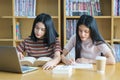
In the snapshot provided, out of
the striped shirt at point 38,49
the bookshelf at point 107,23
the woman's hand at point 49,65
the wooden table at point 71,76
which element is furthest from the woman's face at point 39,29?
the bookshelf at point 107,23

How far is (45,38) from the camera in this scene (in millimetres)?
2295

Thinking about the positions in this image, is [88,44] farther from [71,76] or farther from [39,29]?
[71,76]

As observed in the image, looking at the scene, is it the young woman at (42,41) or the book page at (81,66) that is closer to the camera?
the book page at (81,66)

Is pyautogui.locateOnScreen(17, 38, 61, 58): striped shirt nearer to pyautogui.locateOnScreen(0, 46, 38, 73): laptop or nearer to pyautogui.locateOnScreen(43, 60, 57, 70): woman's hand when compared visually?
pyautogui.locateOnScreen(43, 60, 57, 70): woman's hand

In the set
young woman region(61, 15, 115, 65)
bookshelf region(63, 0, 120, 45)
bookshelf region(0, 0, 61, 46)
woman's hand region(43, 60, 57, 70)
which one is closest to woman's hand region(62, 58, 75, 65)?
young woman region(61, 15, 115, 65)

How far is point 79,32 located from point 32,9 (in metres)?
1.21

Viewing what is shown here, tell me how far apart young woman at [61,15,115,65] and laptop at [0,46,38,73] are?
1.50 feet

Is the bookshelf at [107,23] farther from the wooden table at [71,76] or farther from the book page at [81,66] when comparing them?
the wooden table at [71,76]

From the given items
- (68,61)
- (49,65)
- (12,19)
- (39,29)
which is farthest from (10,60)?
(12,19)

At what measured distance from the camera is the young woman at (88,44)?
6.73ft

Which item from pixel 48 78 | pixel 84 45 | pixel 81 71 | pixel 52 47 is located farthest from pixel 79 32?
pixel 48 78

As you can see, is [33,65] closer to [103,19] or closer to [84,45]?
[84,45]

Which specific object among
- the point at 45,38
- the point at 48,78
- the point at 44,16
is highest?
the point at 44,16

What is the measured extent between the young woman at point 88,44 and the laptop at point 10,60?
0.46m
